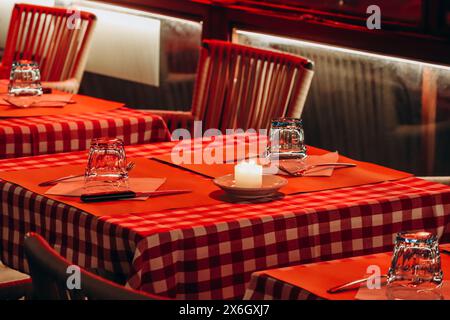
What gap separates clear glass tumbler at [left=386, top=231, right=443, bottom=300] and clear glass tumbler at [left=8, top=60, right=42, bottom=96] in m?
2.19

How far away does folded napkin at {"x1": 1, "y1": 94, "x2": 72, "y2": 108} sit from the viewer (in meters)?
3.64

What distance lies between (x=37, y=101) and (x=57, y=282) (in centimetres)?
221

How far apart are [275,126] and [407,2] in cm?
180

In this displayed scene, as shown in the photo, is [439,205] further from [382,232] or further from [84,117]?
[84,117]

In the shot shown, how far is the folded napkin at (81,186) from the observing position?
8.04ft

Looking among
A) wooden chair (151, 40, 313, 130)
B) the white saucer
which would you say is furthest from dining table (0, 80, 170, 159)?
the white saucer

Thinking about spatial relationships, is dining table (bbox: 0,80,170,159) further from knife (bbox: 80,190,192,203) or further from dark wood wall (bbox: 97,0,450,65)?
dark wood wall (bbox: 97,0,450,65)

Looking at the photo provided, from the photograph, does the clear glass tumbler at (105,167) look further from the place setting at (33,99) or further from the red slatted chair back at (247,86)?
the red slatted chair back at (247,86)

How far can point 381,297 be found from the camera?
5.76ft

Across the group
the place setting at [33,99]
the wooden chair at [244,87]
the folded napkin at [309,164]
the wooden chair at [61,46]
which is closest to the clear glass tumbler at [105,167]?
the folded napkin at [309,164]

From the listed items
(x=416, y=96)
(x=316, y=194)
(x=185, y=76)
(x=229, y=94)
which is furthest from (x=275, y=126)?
(x=185, y=76)

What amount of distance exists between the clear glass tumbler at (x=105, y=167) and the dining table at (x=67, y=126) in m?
0.79

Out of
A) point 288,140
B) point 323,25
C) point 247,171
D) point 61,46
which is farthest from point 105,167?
point 61,46
